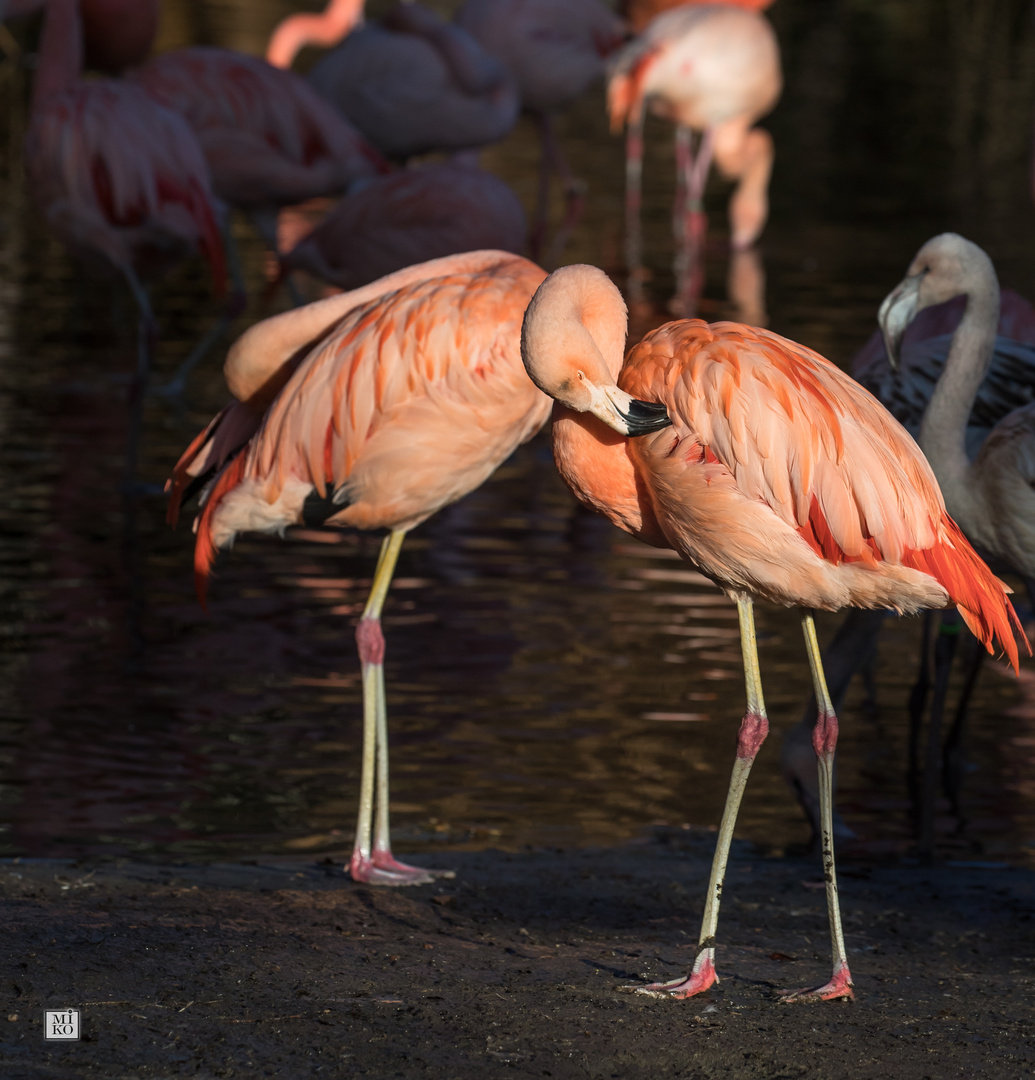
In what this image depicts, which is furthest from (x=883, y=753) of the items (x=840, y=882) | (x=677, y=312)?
(x=677, y=312)

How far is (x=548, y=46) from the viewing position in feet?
37.5

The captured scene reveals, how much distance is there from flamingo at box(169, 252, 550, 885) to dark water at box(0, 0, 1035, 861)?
1.69ft

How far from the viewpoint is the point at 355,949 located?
3475 mm

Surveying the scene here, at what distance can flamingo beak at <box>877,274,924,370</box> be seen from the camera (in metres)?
4.39

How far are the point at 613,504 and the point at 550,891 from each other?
1.01 m

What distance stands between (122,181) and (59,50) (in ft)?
4.02

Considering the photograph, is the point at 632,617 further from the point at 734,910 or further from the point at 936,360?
the point at 734,910

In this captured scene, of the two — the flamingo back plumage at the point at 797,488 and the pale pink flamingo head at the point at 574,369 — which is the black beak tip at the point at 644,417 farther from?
the flamingo back plumage at the point at 797,488

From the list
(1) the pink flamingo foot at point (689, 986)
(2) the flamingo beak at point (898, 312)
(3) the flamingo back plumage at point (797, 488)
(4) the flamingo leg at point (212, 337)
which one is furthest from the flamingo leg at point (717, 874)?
(4) the flamingo leg at point (212, 337)

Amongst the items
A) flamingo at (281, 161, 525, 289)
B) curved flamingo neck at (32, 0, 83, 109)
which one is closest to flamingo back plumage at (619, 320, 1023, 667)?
flamingo at (281, 161, 525, 289)

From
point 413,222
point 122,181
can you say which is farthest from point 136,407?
point 413,222

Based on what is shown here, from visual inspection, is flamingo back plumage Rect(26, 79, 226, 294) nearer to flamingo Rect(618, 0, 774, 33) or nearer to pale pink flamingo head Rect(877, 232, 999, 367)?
pale pink flamingo head Rect(877, 232, 999, 367)

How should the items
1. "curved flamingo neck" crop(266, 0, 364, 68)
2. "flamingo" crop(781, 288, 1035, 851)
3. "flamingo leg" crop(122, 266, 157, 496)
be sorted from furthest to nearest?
1. "curved flamingo neck" crop(266, 0, 364, 68)
2. "flamingo leg" crop(122, 266, 157, 496)
3. "flamingo" crop(781, 288, 1035, 851)

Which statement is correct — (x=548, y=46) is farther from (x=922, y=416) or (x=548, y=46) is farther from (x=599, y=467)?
(x=599, y=467)
